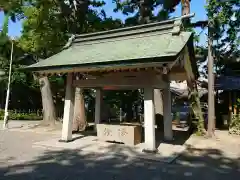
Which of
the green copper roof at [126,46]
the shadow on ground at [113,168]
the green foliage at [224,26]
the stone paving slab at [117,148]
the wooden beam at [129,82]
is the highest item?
the green foliage at [224,26]

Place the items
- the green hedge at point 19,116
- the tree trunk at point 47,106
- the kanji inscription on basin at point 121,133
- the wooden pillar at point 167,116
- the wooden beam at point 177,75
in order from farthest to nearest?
the green hedge at point 19,116, the tree trunk at point 47,106, the wooden pillar at point 167,116, the wooden beam at point 177,75, the kanji inscription on basin at point 121,133

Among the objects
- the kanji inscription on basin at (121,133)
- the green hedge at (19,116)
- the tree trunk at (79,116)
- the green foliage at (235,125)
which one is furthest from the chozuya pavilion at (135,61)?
the green hedge at (19,116)

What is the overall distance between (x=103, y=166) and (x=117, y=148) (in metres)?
2.25

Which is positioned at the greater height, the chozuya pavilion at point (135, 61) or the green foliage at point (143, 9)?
the green foliage at point (143, 9)

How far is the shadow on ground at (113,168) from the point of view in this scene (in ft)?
18.0

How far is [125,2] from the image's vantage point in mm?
18609

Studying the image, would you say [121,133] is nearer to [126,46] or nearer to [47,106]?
[126,46]

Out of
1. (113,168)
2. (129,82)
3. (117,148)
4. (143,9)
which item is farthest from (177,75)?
(143,9)

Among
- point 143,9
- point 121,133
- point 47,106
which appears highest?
point 143,9

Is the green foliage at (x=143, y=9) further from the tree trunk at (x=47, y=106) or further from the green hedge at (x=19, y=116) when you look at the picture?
the green hedge at (x=19, y=116)

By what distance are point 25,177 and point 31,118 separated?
61.2ft

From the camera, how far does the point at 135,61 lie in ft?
23.7

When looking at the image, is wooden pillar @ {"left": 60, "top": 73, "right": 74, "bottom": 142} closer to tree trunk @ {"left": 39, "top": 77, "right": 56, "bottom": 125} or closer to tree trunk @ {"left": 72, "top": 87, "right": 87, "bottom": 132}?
tree trunk @ {"left": 72, "top": 87, "right": 87, "bottom": 132}

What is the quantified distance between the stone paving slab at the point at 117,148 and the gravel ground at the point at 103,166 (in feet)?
1.06
